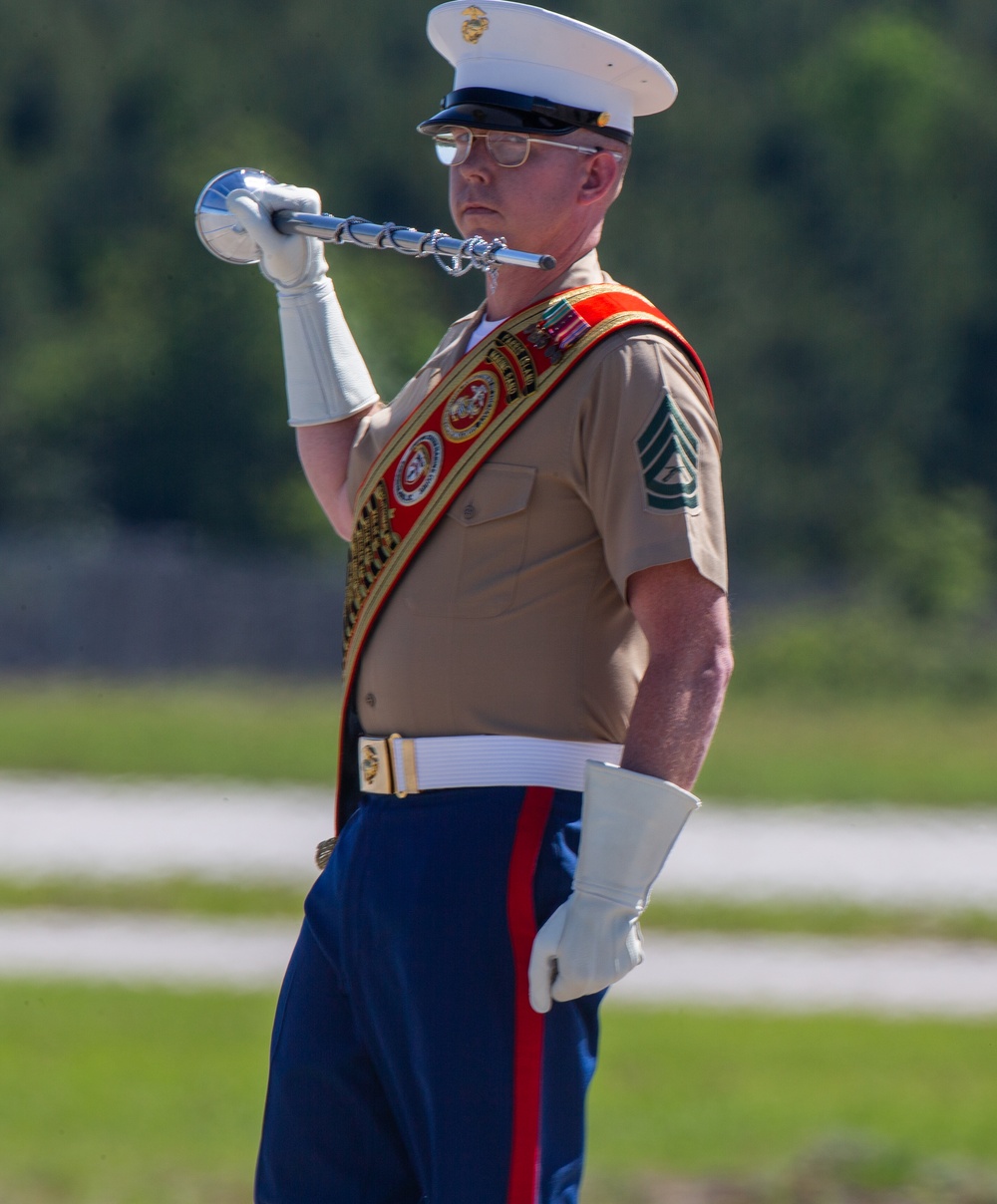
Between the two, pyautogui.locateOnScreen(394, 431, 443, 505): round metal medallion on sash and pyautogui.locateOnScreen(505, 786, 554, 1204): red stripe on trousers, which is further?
pyautogui.locateOnScreen(394, 431, 443, 505): round metal medallion on sash

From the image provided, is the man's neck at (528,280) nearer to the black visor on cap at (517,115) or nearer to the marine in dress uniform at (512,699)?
the marine in dress uniform at (512,699)

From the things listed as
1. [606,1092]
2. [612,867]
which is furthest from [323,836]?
[612,867]

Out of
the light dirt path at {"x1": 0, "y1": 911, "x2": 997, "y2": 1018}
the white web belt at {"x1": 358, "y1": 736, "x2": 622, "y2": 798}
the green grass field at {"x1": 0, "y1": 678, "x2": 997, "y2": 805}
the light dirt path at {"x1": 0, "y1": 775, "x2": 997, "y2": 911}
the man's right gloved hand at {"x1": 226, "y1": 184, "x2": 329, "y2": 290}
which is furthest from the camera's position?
the green grass field at {"x1": 0, "y1": 678, "x2": 997, "y2": 805}

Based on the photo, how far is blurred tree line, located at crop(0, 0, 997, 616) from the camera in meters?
31.3

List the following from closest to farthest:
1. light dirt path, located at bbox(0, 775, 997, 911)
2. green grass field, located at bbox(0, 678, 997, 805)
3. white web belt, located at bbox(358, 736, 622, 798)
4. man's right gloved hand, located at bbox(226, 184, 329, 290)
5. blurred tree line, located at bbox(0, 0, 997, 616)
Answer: white web belt, located at bbox(358, 736, 622, 798) < man's right gloved hand, located at bbox(226, 184, 329, 290) < light dirt path, located at bbox(0, 775, 997, 911) < green grass field, located at bbox(0, 678, 997, 805) < blurred tree line, located at bbox(0, 0, 997, 616)

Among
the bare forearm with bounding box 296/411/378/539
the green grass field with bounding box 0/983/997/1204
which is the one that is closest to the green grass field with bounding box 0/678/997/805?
the green grass field with bounding box 0/983/997/1204

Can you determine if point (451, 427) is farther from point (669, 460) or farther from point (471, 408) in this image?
point (669, 460)

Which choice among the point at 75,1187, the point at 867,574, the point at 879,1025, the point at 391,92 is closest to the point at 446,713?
the point at 75,1187

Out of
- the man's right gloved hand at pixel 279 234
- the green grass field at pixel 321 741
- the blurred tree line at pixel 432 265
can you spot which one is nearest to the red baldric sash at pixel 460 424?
the man's right gloved hand at pixel 279 234

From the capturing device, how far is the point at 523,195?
8.84 ft

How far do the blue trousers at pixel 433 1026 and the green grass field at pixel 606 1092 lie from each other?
195cm

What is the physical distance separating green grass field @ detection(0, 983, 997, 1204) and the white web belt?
2172 millimetres

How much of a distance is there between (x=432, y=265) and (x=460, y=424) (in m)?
34.5

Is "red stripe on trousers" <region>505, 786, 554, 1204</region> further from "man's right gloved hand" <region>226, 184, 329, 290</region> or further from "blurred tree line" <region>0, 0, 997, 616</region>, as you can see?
"blurred tree line" <region>0, 0, 997, 616</region>
